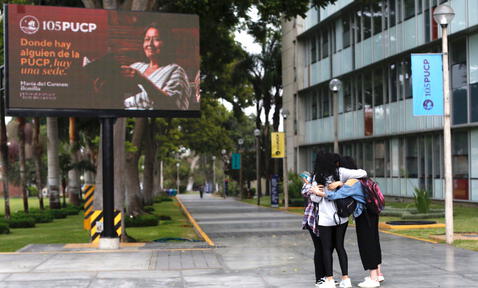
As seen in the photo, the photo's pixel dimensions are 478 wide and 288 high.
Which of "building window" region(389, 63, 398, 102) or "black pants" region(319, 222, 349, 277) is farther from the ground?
"building window" region(389, 63, 398, 102)

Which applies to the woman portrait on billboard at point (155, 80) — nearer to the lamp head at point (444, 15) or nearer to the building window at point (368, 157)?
the lamp head at point (444, 15)

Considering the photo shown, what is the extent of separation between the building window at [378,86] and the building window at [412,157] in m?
3.47

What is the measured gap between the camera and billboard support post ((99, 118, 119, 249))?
1498 centimetres

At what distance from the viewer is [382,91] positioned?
35.4 m

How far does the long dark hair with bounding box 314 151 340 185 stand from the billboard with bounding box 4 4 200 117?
7248 mm

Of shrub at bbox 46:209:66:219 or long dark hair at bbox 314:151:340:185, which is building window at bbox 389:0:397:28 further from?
long dark hair at bbox 314:151:340:185

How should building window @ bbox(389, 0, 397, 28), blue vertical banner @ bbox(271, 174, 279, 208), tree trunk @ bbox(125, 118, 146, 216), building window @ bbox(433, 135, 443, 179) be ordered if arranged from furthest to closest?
blue vertical banner @ bbox(271, 174, 279, 208)
building window @ bbox(389, 0, 397, 28)
building window @ bbox(433, 135, 443, 179)
tree trunk @ bbox(125, 118, 146, 216)

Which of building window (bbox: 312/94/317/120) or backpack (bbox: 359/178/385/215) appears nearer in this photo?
backpack (bbox: 359/178/385/215)

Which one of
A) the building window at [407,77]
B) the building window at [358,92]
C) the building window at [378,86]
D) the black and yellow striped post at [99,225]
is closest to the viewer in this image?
the black and yellow striped post at [99,225]

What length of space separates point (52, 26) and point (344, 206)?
8.73 metres

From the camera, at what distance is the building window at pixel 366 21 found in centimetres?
3672

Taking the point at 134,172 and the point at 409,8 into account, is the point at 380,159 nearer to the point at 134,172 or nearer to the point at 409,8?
the point at 409,8

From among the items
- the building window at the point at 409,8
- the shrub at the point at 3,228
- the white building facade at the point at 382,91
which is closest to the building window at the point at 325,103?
the white building facade at the point at 382,91

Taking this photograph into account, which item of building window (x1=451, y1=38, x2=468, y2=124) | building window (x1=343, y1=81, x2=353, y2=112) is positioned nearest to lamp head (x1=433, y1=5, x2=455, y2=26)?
building window (x1=451, y1=38, x2=468, y2=124)
